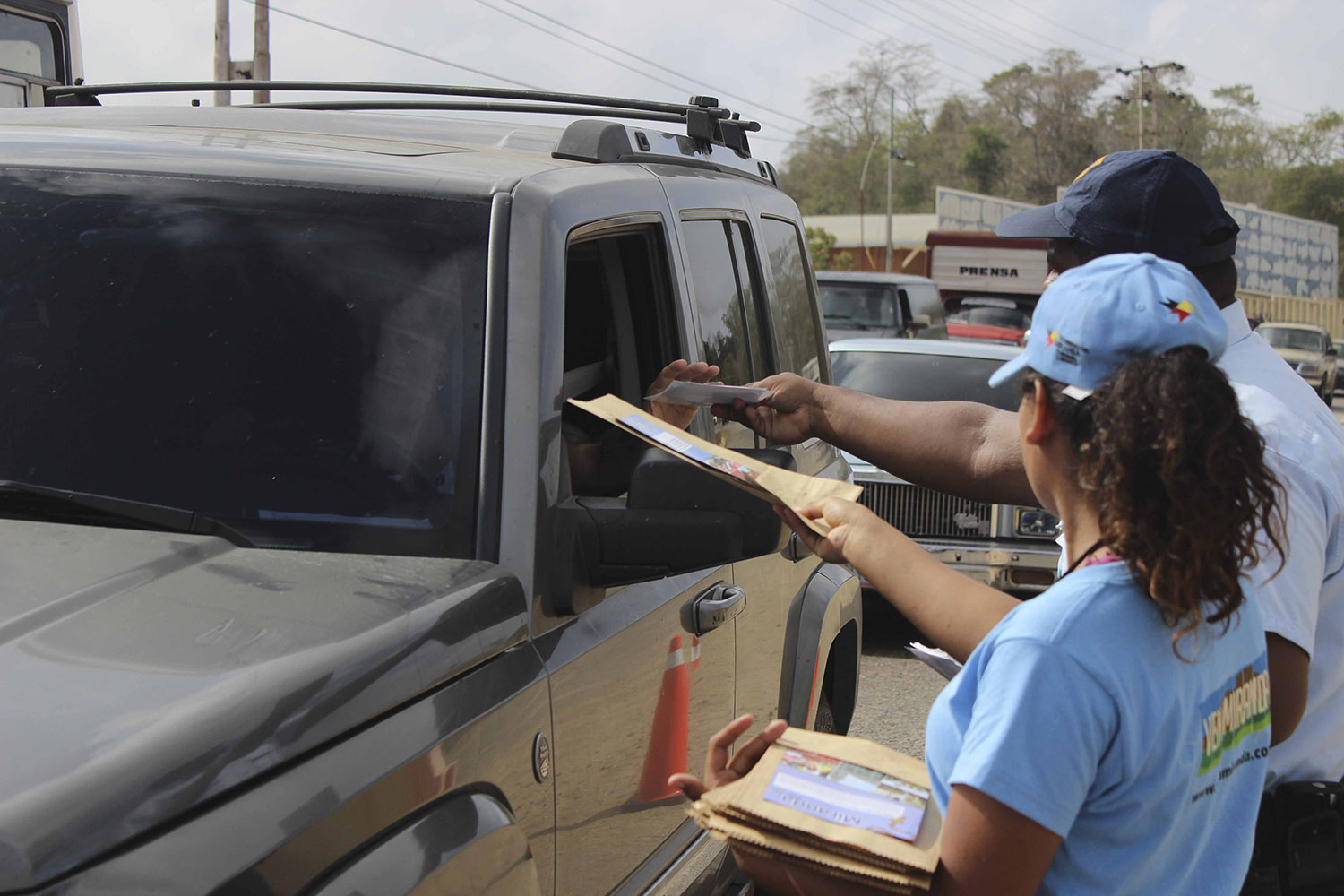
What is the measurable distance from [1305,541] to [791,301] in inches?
103

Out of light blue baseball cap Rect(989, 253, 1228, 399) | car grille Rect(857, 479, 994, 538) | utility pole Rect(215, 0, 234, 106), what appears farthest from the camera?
utility pole Rect(215, 0, 234, 106)

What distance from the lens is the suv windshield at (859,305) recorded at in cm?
1698

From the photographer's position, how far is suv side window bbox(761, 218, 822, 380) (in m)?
4.06

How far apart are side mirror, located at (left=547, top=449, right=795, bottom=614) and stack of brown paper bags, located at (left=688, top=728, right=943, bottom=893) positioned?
571 millimetres

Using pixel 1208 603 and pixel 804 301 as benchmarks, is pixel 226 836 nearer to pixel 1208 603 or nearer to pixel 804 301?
pixel 1208 603

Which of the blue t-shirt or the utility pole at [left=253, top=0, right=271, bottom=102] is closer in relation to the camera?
the blue t-shirt

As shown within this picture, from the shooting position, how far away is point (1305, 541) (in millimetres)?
1802

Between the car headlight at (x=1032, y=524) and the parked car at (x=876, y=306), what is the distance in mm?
8948

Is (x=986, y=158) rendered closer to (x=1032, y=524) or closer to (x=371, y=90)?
(x=1032, y=524)

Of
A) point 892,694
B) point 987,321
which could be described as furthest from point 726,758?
point 987,321

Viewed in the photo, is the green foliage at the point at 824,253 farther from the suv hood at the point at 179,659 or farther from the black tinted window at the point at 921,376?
the suv hood at the point at 179,659

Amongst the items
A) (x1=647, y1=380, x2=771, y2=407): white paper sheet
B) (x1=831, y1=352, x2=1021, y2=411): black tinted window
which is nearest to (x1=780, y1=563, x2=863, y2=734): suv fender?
(x1=647, y1=380, x2=771, y2=407): white paper sheet

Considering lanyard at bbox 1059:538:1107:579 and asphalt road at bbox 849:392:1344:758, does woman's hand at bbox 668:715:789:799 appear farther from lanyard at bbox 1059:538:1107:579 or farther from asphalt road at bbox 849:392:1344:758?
asphalt road at bbox 849:392:1344:758

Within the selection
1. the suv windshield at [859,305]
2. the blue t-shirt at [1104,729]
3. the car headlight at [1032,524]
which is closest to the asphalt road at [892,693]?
the car headlight at [1032,524]
